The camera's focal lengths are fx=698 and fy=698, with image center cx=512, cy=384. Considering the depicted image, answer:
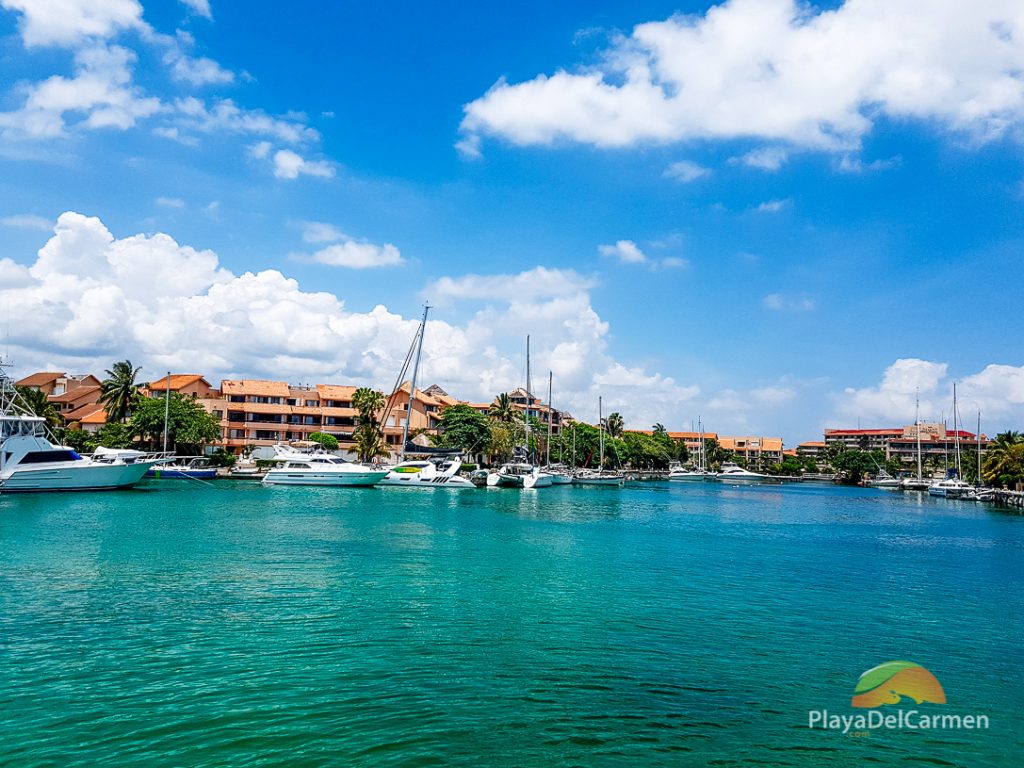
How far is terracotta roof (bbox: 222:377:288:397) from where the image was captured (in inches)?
4264

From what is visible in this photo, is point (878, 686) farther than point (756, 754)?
Yes

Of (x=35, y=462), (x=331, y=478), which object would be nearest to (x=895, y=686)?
(x=35, y=462)

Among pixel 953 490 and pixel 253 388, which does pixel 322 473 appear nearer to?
pixel 253 388

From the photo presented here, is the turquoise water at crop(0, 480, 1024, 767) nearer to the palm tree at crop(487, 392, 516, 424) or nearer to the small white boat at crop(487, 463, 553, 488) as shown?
the small white boat at crop(487, 463, 553, 488)

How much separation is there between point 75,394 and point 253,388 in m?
32.8

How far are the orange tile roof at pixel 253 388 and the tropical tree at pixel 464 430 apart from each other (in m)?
26.3

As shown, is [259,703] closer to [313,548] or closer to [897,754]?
[897,754]

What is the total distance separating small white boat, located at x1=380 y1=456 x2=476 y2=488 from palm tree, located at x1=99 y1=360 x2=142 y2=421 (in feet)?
140

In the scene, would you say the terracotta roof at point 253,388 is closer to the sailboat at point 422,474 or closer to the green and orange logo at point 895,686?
the sailboat at point 422,474

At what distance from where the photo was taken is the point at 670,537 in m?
44.0

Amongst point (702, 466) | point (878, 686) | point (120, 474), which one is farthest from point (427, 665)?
point (702, 466)

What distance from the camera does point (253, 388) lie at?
109 metres

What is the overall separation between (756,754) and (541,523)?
37877 millimetres

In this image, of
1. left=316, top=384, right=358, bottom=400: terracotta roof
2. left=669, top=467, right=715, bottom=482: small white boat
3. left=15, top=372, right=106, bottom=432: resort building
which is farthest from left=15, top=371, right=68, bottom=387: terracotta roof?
left=669, top=467, right=715, bottom=482: small white boat
